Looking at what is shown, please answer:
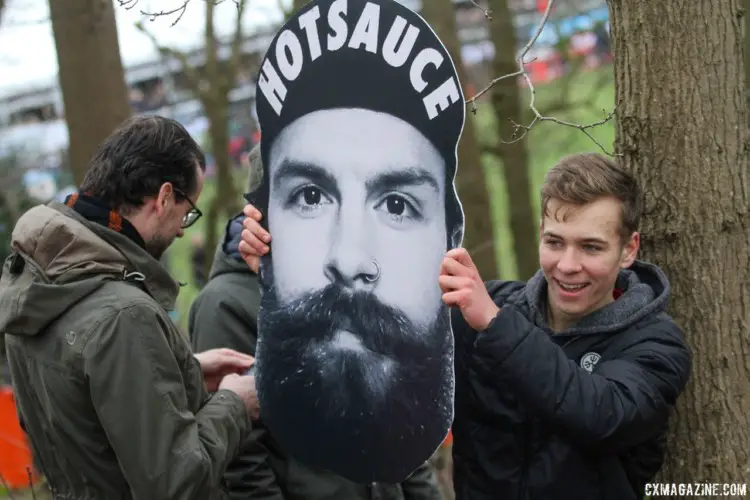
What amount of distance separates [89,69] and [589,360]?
3417mm

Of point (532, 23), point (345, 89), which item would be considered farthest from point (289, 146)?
point (532, 23)

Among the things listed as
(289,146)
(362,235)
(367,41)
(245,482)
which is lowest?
(245,482)

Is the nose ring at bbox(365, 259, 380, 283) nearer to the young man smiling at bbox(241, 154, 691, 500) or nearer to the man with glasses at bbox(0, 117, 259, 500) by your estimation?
the young man smiling at bbox(241, 154, 691, 500)

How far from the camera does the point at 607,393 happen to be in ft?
7.68

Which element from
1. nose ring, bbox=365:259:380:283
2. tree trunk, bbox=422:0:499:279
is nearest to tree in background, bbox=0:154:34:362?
tree trunk, bbox=422:0:499:279

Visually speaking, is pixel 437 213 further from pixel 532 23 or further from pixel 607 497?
pixel 532 23

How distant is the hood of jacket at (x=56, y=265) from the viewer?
2400 millimetres

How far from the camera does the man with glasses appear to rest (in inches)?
90.8

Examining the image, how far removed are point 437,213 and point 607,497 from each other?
83 cm

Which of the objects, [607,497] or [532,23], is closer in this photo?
[607,497]

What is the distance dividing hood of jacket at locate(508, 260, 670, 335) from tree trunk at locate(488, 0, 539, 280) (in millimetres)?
4423

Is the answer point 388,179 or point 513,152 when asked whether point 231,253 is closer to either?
point 388,179

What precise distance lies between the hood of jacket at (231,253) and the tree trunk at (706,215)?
1258 millimetres

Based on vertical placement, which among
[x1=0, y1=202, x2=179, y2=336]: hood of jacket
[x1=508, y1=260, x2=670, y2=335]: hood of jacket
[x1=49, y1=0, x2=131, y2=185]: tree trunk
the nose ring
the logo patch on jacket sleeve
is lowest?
the logo patch on jacket sleeve
